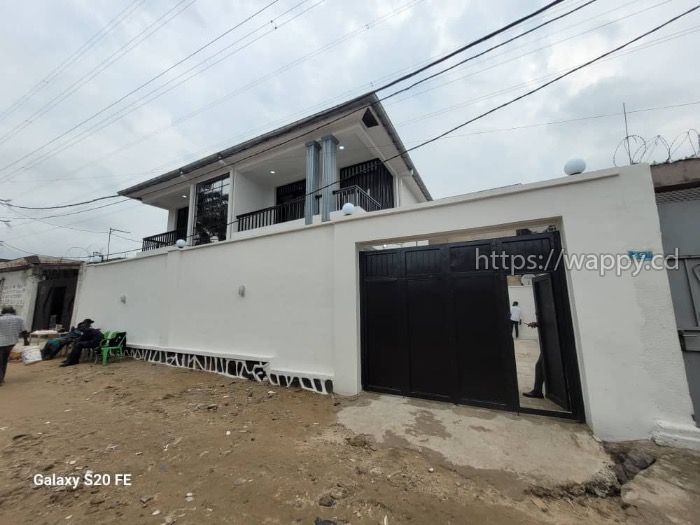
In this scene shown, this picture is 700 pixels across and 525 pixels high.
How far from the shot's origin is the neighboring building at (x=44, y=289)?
39.4 ft

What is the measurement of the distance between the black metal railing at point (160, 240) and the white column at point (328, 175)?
28.1 ft

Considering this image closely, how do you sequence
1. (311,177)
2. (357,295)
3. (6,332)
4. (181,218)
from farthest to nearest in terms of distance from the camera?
(181,218), (311,177), (6,332), (357,295)

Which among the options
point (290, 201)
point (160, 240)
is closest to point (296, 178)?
point (290, 201)

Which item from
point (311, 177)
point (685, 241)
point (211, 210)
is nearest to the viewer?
point (685, 241)

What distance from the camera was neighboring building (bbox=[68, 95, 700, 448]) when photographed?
3229 millimetres

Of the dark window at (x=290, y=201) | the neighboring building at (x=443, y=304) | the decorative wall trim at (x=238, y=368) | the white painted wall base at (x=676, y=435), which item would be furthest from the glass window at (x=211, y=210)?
the white painted wall base at (x=676, y=435)

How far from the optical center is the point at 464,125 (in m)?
4.92

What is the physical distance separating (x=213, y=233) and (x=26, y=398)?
7130 millimetres

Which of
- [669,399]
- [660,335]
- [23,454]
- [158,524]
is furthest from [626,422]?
[23,454]

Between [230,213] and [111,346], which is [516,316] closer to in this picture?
[230,213]

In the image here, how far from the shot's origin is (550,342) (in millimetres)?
4133

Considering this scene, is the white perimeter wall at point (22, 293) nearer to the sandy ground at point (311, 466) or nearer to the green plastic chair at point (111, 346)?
the green plastic chair at point (111, 346)

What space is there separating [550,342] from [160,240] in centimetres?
1542

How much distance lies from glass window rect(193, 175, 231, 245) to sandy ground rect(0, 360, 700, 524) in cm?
750
